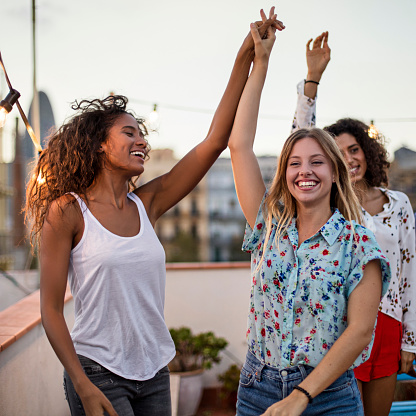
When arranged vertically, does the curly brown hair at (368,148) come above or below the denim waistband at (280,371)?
above

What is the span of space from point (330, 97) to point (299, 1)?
9.86ft

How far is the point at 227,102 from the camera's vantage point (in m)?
1.58

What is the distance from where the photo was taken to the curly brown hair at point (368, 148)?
2.14 metres

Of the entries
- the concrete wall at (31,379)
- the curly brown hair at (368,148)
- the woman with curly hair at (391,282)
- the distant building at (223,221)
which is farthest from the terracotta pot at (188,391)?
the distant building at (223,221)

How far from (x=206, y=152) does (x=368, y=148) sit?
878mm

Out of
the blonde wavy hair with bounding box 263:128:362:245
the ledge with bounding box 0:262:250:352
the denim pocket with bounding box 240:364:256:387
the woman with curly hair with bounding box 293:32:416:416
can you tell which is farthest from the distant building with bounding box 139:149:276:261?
the denim pocket with bounding box 240:364:256:387

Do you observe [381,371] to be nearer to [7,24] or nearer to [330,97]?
[7,24]

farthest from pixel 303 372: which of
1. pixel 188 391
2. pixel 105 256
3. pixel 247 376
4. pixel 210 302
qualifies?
pixel 210 302

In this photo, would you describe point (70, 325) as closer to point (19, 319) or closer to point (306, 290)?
point (19, 319)

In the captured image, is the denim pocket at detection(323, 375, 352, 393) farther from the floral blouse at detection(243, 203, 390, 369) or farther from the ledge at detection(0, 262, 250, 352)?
the ledge at detection(0, 262, 250, 352)

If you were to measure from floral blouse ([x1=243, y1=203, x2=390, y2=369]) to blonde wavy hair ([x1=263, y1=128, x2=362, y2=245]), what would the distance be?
0.20 feet

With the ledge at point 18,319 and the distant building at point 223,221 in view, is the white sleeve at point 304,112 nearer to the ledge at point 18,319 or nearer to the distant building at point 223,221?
the ledge at point 18,319

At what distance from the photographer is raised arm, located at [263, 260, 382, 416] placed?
1124mm

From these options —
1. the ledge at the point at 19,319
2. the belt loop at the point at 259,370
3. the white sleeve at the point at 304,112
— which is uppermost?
the white sleeve at the point at 304,112
